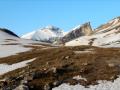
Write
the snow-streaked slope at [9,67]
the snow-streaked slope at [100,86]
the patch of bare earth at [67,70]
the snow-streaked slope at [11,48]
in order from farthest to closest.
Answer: the snow-streaked slope at [11,48], the snow-streaked slope at [9,67], the patch of bare earth at [67,70], the snow-streaked slope at [100,86]

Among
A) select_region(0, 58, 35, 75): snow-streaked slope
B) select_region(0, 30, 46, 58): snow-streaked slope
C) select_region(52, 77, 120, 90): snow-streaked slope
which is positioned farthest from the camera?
select_region(0, 30, 46, 58): snow-streaked slope

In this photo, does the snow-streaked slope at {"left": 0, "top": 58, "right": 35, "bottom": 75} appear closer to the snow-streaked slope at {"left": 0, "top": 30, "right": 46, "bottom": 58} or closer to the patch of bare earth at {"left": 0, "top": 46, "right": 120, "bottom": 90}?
the patch of bare earth at {"left": 0, "top": 46, "right": 120, "bottom": 90}

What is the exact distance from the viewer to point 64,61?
6444 centimetres

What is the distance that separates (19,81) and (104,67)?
1473 centimetres

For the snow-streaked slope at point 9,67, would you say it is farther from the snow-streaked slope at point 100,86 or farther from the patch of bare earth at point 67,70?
the snow-streaked slope at point 100,86

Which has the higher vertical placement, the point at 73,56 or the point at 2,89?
the point at 73,56

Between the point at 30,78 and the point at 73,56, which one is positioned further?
the point at 73,56

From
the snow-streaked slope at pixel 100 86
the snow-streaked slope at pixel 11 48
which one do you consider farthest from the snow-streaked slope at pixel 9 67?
the snow-streaked slope at pixel 11 48

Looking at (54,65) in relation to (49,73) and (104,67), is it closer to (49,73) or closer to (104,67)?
(49,73)

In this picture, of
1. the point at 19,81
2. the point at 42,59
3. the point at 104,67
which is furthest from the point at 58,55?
the point at 19,81

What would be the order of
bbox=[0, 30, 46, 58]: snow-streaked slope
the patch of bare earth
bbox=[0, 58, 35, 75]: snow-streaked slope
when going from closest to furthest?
the patch of bare earth → bbox=[0, 58, 35, 75]: snow-streaked slope → bbox=[0, 30, 46, 58]: snow-streaked slope

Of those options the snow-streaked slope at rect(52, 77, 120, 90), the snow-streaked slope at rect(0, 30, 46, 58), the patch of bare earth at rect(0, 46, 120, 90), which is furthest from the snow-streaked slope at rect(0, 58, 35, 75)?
the snow-streaked slope at rect(0, 30, 46, 58)

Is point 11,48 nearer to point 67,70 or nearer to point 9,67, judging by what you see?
point 9,67

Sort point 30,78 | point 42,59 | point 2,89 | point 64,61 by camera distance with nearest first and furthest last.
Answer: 1. point 2,89
2. point 30,78
3. point 64,61
4. point 42,59
